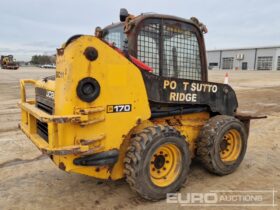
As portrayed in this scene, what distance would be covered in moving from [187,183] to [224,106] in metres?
1.43

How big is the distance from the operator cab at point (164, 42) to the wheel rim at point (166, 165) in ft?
3.52

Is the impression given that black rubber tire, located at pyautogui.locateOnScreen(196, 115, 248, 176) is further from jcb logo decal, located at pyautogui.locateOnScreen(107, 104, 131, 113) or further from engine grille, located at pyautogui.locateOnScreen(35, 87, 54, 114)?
engine grille, located at pyautogui.locateOnScreen(35, 87, 54, 114)

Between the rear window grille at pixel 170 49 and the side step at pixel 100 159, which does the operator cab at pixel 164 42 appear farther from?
the side step at pixel 100 159

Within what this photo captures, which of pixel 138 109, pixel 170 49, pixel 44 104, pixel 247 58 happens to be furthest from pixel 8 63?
pixel 247 58

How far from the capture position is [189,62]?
4789 mm

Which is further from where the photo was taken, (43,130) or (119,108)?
(43,130)

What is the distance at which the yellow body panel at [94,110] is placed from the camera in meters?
3.36

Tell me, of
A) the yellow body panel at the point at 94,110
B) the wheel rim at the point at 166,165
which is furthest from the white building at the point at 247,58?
the yellow body panel at the point at 94,110

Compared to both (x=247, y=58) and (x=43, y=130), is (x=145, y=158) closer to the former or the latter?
(x=43, y=130)

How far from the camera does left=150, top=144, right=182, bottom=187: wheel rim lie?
404 centimetres

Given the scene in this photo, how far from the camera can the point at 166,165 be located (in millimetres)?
4156

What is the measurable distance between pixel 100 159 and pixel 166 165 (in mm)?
1002

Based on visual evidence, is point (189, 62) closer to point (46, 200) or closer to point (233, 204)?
point (233, 204)

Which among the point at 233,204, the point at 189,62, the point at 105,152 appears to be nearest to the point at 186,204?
the point at 233,204
